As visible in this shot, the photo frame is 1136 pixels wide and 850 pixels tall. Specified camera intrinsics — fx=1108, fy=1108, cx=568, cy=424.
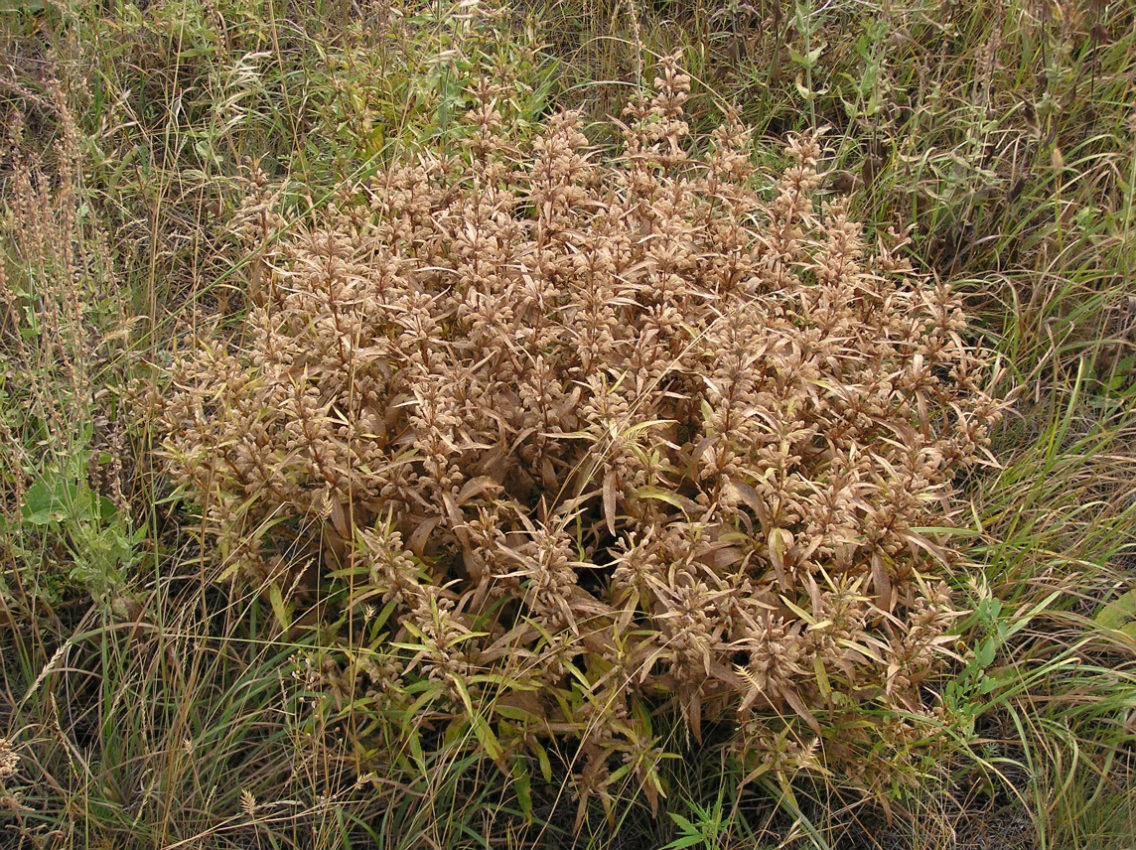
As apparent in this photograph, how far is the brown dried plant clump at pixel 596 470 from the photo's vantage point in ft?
7.52

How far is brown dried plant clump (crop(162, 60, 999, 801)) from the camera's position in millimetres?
2293

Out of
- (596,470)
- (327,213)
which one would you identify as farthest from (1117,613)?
(327,213)

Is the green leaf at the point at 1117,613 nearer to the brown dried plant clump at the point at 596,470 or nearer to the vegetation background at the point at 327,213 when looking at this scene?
the vegetation background at the point at 327,213

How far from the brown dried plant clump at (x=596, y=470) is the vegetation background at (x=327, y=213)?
164mm

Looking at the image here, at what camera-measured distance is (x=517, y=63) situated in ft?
12.4

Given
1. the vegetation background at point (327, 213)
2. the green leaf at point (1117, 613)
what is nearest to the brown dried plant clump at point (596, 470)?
the vegetation background at point (327, 213)

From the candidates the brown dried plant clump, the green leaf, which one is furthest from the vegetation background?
the brown dried plant clump

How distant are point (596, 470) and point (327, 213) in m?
1.48

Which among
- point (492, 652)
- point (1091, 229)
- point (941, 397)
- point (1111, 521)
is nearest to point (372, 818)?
point (492, 652)

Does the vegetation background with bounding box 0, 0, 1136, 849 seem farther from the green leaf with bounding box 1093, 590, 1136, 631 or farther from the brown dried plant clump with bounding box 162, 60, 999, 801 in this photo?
the brown dried plant clump with bounding box 162, 60, 999, 801

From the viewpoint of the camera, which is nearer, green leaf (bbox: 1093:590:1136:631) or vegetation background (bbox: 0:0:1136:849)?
vegetation background (bbox: 0:0:1136:849)

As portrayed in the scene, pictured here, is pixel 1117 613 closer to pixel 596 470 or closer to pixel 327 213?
pixel 596 470

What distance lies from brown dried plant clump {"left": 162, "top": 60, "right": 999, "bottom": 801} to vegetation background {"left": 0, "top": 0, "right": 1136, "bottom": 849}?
6.5 inches

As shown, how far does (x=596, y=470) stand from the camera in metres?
2.46
